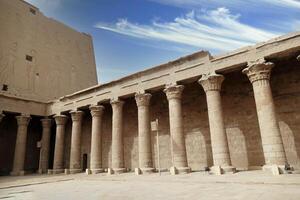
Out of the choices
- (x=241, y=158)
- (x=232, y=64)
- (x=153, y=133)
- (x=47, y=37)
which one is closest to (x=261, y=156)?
(x=241, y=158)

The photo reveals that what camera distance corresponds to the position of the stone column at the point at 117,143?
45.8 feet

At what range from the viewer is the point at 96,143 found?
15469 mm

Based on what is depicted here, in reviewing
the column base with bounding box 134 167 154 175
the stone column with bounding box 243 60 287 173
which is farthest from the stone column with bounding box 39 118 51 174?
the stone column with bounding box 243 60 287 173

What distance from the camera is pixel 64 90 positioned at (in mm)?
25328

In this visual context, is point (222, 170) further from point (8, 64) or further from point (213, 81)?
point (8, 64)

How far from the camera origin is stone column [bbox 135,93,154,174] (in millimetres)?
12627

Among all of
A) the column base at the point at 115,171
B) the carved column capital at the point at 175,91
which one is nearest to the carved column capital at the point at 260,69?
the carved column capital at the point at 175,91

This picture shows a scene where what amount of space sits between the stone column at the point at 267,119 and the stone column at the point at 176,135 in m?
3.76

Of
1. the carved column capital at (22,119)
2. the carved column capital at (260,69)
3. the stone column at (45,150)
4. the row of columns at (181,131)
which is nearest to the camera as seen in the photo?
the row of columns at (181,131)

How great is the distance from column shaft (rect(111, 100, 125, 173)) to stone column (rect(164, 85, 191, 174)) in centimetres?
395

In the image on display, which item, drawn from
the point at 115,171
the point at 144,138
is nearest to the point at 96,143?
the point at 115,171

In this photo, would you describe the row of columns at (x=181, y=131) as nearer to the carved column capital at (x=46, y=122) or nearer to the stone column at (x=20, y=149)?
the stone column at (x=20, y=149)

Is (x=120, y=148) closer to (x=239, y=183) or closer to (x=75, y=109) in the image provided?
(x=75, y=109)

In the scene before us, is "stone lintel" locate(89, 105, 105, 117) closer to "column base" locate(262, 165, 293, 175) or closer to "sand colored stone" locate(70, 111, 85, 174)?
"sand colored stone" locate(70, 111, 85, 174)
